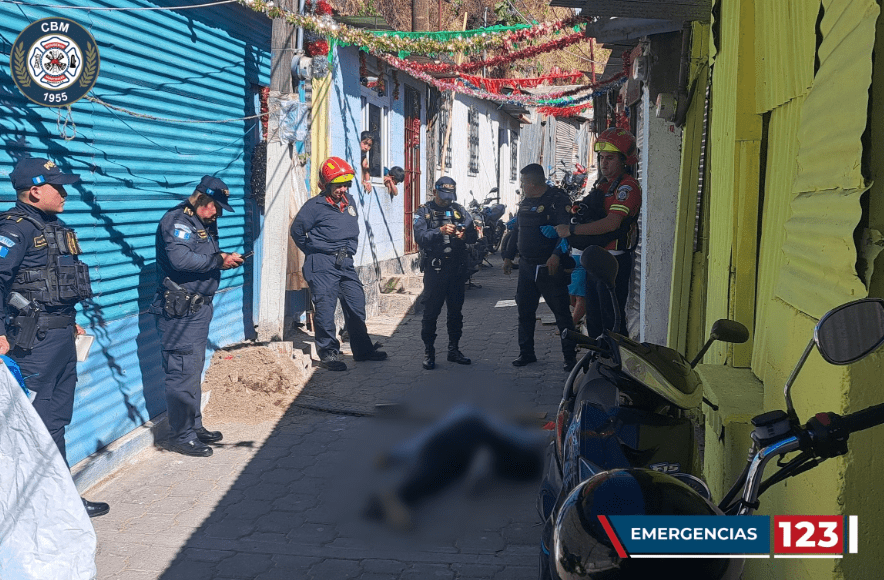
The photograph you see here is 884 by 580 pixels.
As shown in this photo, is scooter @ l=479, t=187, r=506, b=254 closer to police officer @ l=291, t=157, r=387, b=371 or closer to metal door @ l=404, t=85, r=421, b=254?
metal door @ l=404, t=85, r=421, b=254

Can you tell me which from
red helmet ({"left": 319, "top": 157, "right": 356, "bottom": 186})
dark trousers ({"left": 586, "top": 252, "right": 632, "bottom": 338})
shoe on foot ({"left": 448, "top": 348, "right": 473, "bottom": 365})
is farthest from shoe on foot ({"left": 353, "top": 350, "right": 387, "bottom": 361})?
dark trousers ({"left": 586, "top": 252, "right": 632, "bottom": 338})

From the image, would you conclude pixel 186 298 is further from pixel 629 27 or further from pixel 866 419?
pixel 866 419

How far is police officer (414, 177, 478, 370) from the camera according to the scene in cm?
863

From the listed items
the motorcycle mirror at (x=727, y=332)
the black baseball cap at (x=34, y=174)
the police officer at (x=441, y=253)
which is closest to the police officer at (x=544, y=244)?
the police officer at (x=441, y=253)

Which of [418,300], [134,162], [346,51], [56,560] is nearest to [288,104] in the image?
[134,162]

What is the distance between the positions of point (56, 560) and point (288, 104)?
19.1 ft

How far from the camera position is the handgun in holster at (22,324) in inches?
180

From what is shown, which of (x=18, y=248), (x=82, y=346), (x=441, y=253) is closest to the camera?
(x=18, y=248)

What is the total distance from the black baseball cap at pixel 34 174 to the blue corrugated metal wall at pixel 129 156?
299mm

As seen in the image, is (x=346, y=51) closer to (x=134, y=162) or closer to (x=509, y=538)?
(x=134, y=162)

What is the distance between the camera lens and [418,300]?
12.9 m

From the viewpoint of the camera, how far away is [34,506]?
3631 mm

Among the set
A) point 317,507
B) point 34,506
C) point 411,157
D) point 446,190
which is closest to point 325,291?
point 446,190

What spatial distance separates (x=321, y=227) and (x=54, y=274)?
→ 4.15 metres
